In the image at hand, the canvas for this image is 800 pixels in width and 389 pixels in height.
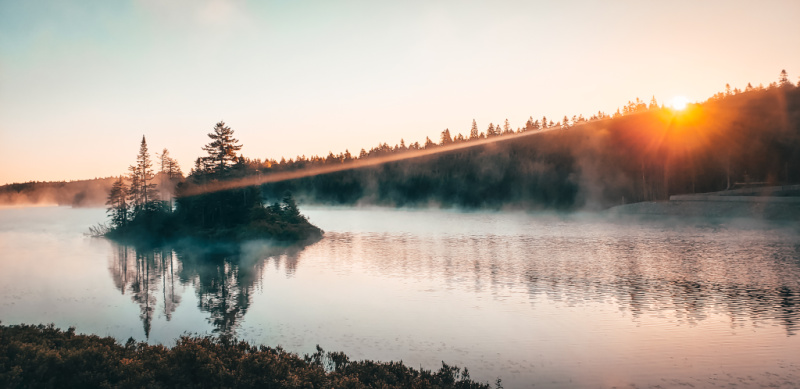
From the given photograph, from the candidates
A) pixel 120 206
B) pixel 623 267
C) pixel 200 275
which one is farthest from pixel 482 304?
pixel 120 206

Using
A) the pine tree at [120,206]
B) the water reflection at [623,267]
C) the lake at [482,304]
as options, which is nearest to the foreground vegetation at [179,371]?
the lake at [482,304]

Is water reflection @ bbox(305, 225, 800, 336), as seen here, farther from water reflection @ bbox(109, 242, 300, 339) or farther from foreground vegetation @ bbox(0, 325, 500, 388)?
foreground vegetation @ bbox(0, 325, 500, 388)

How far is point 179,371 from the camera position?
50.8 feet

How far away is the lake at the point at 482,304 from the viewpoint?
2014cm

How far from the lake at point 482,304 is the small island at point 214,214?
12.8 m

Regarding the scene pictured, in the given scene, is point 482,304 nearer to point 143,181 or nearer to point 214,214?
point 214,214

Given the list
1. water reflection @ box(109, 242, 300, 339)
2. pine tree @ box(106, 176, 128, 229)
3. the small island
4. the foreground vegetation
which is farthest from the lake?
pine tree @ box(106, 176, 128, 229)

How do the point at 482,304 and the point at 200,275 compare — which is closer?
the point at 482,304

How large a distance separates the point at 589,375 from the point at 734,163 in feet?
600

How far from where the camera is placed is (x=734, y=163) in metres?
167

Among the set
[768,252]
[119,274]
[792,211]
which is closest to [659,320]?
[768,252]

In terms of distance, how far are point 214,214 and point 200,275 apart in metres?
34.7

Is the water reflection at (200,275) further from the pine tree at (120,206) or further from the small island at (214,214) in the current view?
the pine tree at (120,206)

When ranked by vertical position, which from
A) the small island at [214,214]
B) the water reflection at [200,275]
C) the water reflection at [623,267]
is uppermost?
the small island at [214,214]
